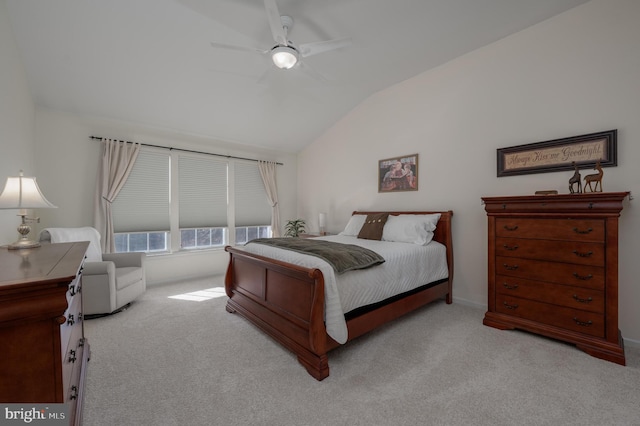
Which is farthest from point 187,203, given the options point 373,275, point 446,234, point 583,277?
point 583,277

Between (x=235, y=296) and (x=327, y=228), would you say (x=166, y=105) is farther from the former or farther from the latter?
(x=327, y=228)

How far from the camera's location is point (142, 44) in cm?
282

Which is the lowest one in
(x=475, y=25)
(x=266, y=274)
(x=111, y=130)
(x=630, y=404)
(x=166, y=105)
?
(x=630, y=404)

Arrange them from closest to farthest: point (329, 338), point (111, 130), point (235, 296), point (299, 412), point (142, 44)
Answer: point (299, 412) < point (329, 338) < point (142, 44) < point (235, 296) < point (111, 130)

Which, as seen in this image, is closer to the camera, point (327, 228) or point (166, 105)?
point (166, 105)

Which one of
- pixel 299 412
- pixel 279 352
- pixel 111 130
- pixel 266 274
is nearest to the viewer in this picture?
pixel 299 412

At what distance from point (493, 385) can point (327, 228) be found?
12.3ft

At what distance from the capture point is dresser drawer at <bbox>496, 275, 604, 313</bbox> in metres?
2.21

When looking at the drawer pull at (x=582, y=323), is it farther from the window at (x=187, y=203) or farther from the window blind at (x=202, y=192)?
the window blind at (x=202, y=192)

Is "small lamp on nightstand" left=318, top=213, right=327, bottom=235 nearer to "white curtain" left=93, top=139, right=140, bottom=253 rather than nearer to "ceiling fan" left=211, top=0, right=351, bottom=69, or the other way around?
"ceiling fan" left=211, top=0, right=351, bottom=69

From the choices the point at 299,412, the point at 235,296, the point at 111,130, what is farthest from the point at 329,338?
the point at 111,130

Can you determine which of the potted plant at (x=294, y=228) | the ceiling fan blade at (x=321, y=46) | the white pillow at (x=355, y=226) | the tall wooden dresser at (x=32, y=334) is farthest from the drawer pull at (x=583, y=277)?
the potted plant at (x=294, y=228)

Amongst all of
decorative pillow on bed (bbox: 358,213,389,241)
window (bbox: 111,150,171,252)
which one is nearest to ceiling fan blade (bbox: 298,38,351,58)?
decorative pillow on bed (bbox: 358,213,389,241)

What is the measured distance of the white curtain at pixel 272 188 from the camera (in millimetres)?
5535
